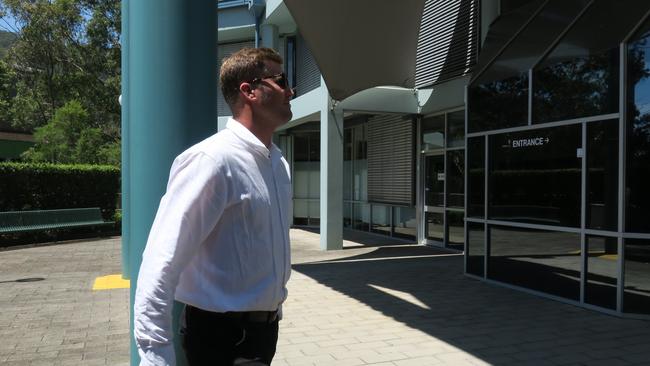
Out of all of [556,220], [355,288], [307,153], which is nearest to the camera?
[556,220]

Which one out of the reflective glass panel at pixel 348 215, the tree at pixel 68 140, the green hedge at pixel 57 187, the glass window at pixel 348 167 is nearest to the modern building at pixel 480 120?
the glass window at pixel 348 167

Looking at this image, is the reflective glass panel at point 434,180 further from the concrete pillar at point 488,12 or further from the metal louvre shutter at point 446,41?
the concrete pillar at point 488,12

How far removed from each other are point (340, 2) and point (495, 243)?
4.90m

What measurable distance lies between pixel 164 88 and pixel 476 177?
260 inches

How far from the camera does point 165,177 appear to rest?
278cm

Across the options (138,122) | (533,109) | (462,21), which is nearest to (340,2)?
(462,21)

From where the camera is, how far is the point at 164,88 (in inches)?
106

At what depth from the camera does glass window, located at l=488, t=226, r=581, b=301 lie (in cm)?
696

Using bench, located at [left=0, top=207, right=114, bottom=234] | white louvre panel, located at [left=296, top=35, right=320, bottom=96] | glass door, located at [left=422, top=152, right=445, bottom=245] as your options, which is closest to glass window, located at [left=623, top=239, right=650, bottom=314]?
glass door, located at [left=422, top=152, right=445, bottom=245]

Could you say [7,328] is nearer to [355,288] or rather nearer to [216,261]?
[355,288]

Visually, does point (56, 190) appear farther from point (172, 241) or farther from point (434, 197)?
point (172, 241)

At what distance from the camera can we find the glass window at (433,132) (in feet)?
41.8

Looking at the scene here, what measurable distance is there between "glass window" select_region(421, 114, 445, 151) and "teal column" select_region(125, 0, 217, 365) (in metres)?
10.4

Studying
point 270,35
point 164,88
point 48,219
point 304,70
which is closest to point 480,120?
point 164,88
